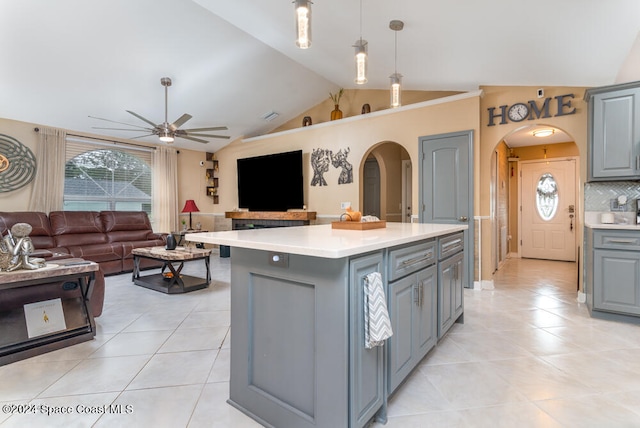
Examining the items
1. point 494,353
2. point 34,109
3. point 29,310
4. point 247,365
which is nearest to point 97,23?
point 34,109

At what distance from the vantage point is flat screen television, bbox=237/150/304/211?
6066 mm

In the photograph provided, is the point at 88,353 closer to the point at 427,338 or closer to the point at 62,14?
the point at 427,338

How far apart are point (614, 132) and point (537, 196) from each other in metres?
4.02

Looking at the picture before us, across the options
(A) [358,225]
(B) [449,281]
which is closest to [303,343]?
(A) [358,225]

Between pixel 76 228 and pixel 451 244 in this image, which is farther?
pixel 76 228

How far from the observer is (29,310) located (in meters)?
2.46

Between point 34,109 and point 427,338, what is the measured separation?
6.08 meters

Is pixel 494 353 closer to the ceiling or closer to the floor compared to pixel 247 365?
closer to the floor

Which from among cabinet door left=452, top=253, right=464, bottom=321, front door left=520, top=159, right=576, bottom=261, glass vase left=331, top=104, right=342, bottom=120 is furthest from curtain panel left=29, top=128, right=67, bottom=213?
front door left=520, top=159, right=576, bottom=261

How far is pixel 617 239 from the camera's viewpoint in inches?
117

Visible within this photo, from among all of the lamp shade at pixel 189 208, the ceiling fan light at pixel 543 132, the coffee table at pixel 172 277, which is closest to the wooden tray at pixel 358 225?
the coffee table at pixel 172 277

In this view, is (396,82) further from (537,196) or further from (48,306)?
(537,196)

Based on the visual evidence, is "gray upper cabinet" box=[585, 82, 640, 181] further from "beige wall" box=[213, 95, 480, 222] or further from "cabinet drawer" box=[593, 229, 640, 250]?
"beige wall" box=[213, 95, 480, 222]

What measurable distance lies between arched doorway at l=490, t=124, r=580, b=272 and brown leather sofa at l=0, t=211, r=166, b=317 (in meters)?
6.36
